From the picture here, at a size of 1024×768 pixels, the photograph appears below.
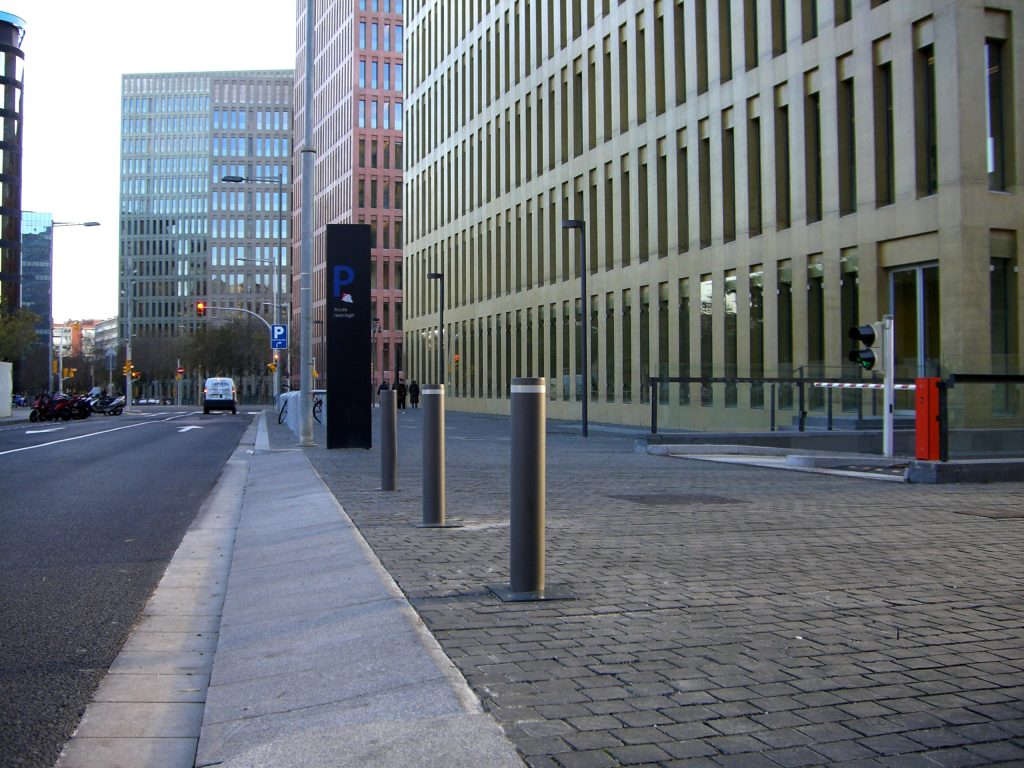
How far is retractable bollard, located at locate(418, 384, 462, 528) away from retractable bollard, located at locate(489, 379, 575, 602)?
2.79 metres

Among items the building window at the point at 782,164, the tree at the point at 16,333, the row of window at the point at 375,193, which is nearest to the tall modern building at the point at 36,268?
the row of window at the point at 375,193

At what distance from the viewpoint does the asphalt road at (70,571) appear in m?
4.25

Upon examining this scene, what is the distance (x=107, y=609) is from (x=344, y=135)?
10349 cm

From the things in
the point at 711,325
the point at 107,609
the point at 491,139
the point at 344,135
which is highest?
the point at 344,135

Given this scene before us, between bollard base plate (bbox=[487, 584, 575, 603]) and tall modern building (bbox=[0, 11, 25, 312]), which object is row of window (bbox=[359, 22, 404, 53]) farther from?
bollard base plate (bbox=[487, 584, 575, 603])

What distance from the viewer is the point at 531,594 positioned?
554 centimetres

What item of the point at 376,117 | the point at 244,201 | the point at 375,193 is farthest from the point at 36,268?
the point at 244,201

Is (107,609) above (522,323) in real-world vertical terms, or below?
below

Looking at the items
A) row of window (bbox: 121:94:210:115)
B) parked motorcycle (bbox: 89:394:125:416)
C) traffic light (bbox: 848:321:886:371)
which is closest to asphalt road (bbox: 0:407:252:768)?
A: traffic light (bbox: 848:321:886:371)

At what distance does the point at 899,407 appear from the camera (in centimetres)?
2025

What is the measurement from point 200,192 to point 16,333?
110 m

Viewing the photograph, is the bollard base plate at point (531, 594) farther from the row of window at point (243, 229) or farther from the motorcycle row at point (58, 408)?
the row of window at point (243, 229)

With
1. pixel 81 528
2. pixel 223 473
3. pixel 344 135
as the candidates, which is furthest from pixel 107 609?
pixel 344 135

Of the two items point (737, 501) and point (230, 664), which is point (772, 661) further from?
point (737, 501)
